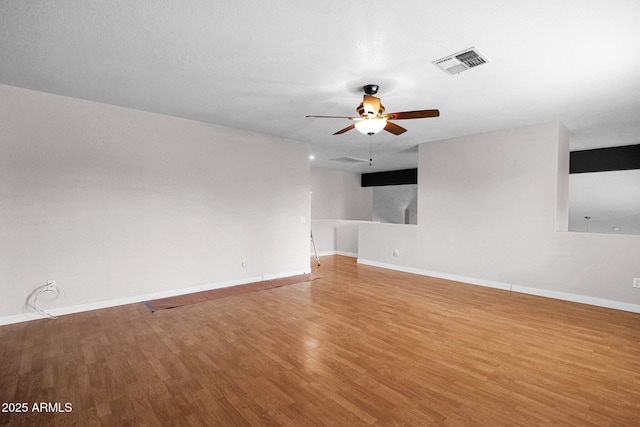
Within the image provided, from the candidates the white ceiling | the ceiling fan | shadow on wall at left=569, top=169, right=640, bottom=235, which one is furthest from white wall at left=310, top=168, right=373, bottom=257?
shadow on wall at left=569, top=169, right=640, bottom=235

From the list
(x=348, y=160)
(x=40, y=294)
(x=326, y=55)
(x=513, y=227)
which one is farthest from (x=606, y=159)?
(x=40, y=294)

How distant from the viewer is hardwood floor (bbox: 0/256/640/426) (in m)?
1.92

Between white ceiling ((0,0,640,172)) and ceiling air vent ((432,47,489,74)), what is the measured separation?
7cm

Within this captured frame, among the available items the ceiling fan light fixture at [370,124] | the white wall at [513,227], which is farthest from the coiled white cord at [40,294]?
the white wall at [513,227]

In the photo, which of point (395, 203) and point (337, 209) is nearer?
point (337, 209)

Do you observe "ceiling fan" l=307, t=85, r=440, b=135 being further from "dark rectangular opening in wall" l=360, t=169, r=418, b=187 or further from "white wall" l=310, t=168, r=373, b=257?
"dark rectangular opening in wall" l=360, t=169, r=418, b=187

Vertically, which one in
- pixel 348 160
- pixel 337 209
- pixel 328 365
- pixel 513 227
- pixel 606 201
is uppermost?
pixel 348 160

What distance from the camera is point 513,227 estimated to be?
16.1 feet

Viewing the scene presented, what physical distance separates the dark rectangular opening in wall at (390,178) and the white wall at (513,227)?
2949 mm

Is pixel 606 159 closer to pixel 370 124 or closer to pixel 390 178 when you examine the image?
pixel 390 178

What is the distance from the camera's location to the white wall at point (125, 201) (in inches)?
135

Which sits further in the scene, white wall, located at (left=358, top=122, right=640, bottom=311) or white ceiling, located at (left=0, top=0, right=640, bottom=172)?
white wall, located at (left=358, top=122, right=640, bottom=311)

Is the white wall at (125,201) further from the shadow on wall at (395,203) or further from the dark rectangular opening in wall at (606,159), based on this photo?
the shadow on wall at (395,203)

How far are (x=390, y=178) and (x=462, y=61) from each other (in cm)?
702
